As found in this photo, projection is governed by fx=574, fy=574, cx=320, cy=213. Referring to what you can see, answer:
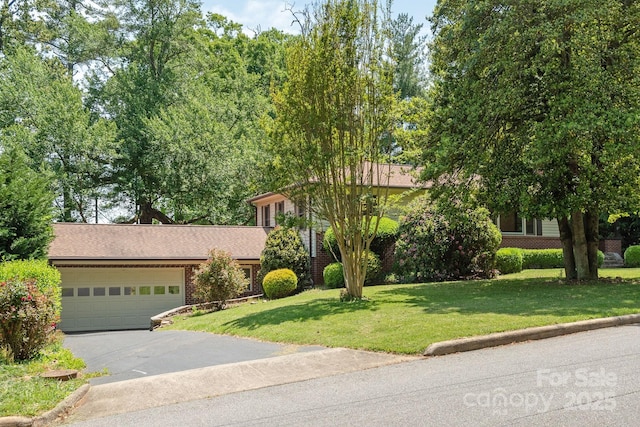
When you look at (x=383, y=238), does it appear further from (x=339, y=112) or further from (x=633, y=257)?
(x=633, y=257)

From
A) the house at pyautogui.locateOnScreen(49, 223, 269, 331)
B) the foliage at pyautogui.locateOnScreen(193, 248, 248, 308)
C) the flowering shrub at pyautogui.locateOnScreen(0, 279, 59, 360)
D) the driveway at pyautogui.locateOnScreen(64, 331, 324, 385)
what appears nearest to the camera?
the driveway at pyautogui.locateOnScreen(64, 331, 324, 385)

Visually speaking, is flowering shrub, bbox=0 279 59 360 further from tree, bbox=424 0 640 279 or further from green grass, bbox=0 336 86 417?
tree, bbox=424 0 640 279

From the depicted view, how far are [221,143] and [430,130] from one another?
20.9 metres

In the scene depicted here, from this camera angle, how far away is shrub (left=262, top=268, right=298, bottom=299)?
22.7 meters

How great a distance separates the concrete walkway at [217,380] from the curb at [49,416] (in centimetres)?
11

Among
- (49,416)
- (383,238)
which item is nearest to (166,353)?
(49,416)

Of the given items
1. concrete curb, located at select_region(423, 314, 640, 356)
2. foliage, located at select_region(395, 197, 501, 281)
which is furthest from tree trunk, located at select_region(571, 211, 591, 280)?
concrete curb, located at select_region(423, 314, 640, 356)

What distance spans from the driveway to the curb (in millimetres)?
1270

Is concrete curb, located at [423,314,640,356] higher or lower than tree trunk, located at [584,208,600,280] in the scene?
lower

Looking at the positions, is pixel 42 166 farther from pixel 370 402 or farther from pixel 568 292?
pixel 370 402

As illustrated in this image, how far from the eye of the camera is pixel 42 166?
31.3 metres

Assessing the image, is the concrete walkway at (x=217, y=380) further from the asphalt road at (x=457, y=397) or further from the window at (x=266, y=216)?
the window at (x=266, y=216)

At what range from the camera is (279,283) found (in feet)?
74.4

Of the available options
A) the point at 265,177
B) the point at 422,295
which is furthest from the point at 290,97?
the point at 422,295
